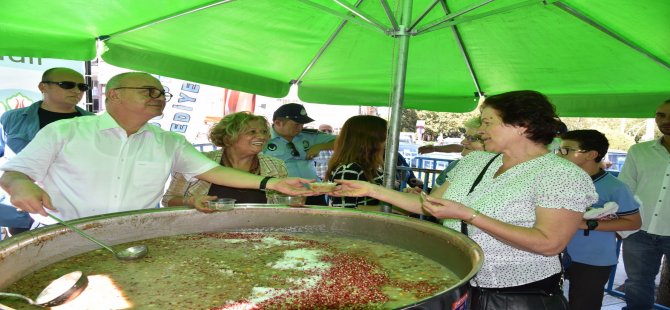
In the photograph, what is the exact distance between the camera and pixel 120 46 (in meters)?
3.46

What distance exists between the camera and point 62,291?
1301mm

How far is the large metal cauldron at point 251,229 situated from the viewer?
4.76ft

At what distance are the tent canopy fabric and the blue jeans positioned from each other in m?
1.18

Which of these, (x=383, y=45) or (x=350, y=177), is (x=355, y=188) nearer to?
(x=350, y=177)

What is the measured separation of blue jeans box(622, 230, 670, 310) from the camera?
3.89 meters

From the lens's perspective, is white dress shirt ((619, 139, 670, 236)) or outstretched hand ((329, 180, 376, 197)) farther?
white dress shirt ((619, 139, 670, 236))

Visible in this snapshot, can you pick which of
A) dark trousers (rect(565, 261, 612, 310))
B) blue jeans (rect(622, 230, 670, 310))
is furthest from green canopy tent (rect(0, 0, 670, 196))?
dark trousers (rect(565, 261, 612, 310))

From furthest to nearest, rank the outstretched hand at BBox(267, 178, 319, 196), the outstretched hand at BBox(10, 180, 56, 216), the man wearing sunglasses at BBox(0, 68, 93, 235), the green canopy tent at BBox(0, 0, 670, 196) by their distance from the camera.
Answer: the man wearing sunglasses at BBox(0, 68, 93, 235), the green canopy tent at BBox(0, 0, 670, 196), the outstretched hand at BBox(267, 178, 319, 196), the outstretched hand at BBox(10, 180, 56, 216)

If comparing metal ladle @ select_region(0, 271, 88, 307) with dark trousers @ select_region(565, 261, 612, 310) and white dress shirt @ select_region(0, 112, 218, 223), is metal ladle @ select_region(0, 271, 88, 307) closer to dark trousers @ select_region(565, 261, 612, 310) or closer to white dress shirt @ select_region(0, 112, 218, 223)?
white dress shirt @ select_region(0, 112, 218, 223)

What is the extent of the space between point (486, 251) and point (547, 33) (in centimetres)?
265

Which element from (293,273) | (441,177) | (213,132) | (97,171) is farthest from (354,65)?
(293,273)

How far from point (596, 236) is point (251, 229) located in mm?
2528

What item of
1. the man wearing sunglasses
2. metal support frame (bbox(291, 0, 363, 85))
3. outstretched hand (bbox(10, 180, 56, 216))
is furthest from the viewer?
metal support frame (bbox(291, 0, 363, 85))

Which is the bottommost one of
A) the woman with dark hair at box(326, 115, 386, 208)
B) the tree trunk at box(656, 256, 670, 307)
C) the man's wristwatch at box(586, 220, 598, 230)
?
the tree trunk at box(656, 256, 670, 307)
